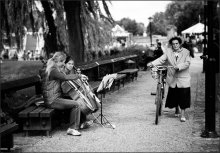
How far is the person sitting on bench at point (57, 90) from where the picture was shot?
7.42m

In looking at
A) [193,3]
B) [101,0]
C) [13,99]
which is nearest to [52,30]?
[101,0]

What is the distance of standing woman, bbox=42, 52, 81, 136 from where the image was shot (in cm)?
742

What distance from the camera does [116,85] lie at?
14.6m

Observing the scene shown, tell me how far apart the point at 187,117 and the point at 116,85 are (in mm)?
5959

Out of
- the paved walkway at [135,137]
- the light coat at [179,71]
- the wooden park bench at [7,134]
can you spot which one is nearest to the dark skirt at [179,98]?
the light coat at [179,71]

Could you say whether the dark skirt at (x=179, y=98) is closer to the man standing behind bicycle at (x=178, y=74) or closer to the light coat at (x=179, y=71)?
the man standing behind bicycle at (x=178, y=74)

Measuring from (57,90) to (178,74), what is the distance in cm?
247

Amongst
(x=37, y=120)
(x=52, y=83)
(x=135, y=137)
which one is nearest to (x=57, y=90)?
(x=52, y=83)

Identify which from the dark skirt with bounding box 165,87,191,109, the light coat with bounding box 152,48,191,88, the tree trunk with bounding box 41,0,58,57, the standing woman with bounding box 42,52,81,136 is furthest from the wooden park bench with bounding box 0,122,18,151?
the tree trunk with bounding box 41,0,58,57

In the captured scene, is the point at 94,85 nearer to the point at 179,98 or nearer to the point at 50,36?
the point at 179,98

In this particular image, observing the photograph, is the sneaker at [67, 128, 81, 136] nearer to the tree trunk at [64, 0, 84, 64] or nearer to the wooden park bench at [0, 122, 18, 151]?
the wooden park bench at [0, 122, 18, 151]

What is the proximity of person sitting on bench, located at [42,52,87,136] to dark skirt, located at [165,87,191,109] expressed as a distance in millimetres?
2186

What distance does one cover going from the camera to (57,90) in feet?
25.0

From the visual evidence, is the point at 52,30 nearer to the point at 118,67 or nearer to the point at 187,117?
the point at 118,67
